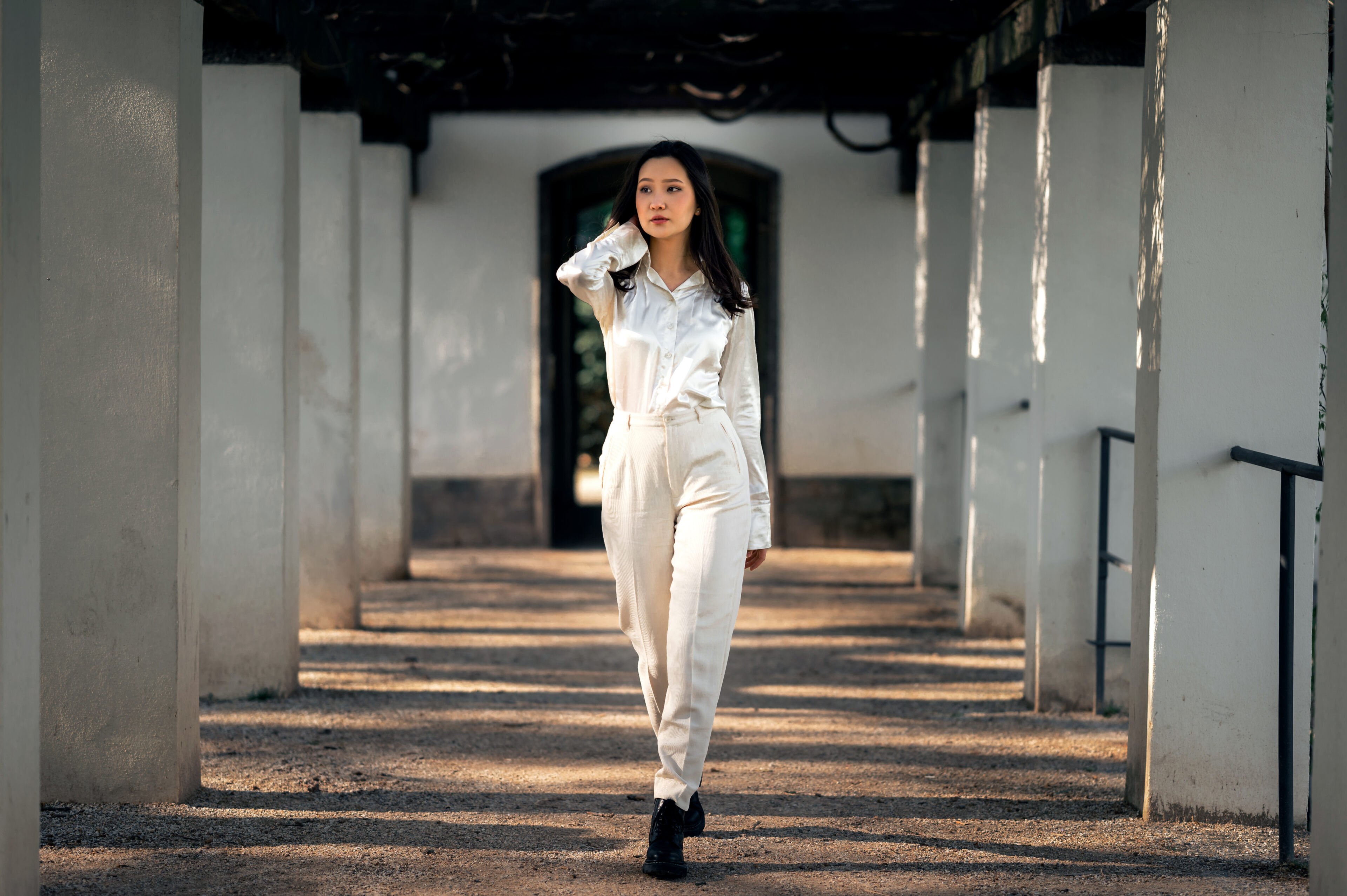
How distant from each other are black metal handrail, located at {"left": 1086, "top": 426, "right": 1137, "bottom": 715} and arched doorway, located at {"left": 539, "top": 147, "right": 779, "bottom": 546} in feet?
15.3

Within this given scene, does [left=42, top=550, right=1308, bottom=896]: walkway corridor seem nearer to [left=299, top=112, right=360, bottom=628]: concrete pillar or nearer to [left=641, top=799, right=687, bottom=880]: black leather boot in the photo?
[left=641, top=799, right=687, bottom=880]: black leather boot

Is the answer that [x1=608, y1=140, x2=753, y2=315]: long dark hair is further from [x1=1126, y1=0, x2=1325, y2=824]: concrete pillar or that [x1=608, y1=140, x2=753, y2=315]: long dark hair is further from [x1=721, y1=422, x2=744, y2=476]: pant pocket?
[x1=1126, y1=0, x2=1325, y2=824]: concrete pillar

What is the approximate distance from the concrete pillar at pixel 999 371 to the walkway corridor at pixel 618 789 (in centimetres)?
27

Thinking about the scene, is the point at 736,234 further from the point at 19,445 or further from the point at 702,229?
the point at 19,445

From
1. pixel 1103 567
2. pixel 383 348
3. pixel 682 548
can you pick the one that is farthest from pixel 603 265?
pixel 383 348

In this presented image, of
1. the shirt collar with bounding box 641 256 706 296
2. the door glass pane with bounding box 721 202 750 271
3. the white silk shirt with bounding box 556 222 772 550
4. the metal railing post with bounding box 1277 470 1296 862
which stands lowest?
the metal railing post with bounding box 1277 470 1296 862

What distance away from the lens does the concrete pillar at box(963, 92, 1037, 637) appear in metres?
6.15

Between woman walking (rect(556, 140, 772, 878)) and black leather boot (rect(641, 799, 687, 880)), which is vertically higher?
woman walking (rect(556, 140, 772, 878))

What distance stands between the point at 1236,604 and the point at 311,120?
4.60 meters

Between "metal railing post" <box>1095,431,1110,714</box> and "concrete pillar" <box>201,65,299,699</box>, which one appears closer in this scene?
"metal railing post" <box>1095,431,1110,714</box>

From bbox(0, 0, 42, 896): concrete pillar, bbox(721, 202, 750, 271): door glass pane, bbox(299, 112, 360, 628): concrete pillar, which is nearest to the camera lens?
bbox(0, 0, 42, 896): concrete pillar

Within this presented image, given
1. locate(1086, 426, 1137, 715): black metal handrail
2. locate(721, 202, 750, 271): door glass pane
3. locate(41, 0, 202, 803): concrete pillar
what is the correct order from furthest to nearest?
locate(721, 202, 750, 271): door glass pane
locate(1086, 426, 1137, 715): black metal handrail
locate(41, 0, 202, 803): concrete pillar

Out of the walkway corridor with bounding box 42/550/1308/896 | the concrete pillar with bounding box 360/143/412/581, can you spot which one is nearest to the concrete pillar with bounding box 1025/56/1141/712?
the walkway corridor with bounding box 42/550/1308/896

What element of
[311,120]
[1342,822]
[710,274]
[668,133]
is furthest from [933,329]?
[1342,822]
